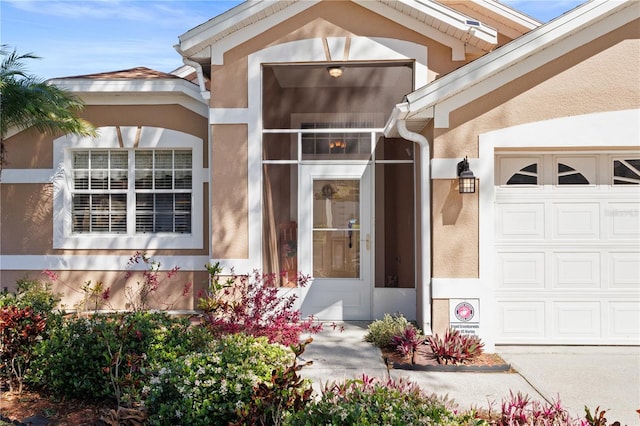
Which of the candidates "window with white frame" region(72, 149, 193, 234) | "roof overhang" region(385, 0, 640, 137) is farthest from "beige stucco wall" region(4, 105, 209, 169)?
"roof overhang" region(385, 0, 640, 137)

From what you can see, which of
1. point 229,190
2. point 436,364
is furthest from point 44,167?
point 436,364

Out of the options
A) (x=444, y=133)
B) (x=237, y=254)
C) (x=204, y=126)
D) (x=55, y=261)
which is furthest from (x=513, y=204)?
(x=55, y=261)

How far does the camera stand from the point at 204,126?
8.72 metres

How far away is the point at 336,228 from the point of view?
8.28 m

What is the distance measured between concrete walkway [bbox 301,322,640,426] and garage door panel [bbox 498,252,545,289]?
86cm

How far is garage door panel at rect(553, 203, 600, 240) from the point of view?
21.9 feet

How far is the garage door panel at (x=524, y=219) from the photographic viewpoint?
670cm

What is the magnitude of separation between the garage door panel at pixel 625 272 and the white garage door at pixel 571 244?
1 centimetres

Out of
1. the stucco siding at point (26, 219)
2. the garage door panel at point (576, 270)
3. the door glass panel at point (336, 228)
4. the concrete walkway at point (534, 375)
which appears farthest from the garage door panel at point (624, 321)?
the stucco siding at point (26, 219)

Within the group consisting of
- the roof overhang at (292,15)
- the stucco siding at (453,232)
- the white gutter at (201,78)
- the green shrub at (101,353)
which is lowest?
the green shrub at (101,353)

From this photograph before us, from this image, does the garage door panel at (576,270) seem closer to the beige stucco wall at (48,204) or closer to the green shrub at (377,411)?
the green shrub at (377,411)

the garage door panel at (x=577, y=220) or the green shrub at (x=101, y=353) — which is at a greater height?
the garage door panel at (x=577, y=220)

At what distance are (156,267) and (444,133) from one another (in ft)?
17.8

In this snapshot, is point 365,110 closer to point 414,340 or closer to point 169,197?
point 169,197
